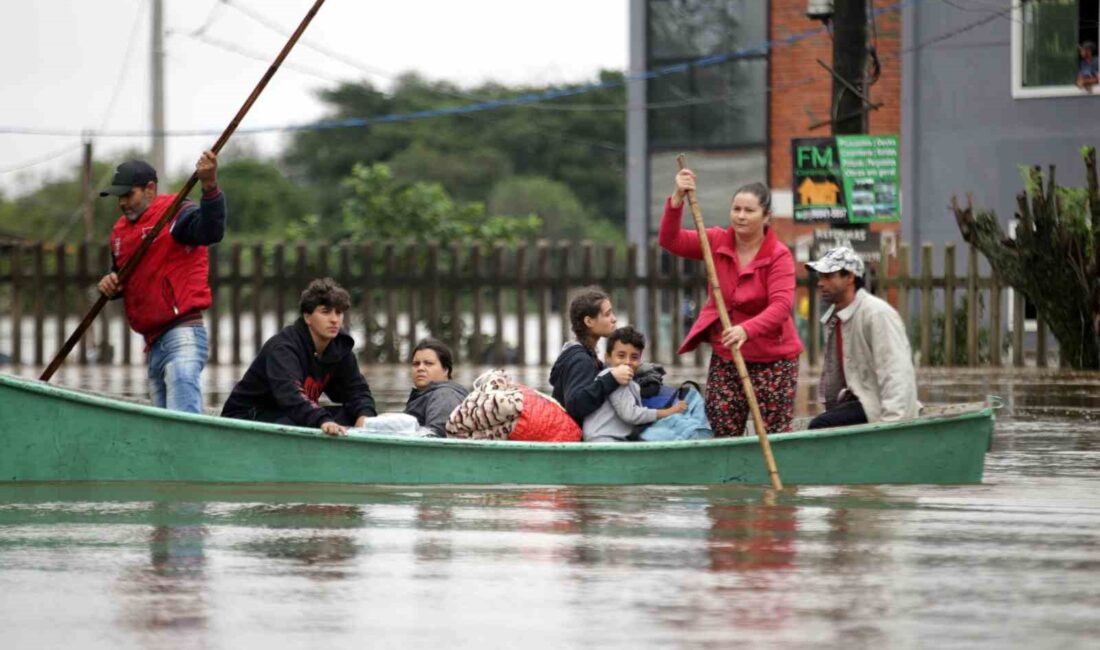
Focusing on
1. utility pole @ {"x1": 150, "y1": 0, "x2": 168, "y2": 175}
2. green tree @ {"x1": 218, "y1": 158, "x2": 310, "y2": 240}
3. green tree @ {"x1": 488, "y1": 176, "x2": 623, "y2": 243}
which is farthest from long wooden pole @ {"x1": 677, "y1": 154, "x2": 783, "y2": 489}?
green tree @ {"x1": 218, "y1": 158, "x2": 310, "y2": 240}

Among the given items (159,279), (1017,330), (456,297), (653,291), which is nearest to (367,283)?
(456,297)

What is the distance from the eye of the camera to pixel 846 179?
58.6 feet

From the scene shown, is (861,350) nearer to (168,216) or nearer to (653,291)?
(168,216)

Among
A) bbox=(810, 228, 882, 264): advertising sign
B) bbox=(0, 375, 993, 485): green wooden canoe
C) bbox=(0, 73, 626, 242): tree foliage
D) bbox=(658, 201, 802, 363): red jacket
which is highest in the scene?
bbox=(0, 73, 626, 242): tree foliage

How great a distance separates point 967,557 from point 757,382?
121 inches

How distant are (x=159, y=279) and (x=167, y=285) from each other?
2.3 inches

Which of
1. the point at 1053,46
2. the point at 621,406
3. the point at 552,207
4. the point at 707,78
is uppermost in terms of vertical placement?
the point at 707,78

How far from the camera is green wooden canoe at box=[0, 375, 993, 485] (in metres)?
10.4

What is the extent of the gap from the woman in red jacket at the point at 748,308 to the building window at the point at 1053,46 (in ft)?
51.8

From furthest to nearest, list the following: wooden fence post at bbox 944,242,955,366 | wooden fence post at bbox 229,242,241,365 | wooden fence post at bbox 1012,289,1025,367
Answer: wooden fence post at bbox 229,242,241,365
wooden fence post at bbox 944,242,955,366
wooden fence post at bbox 1012,289,1025,367

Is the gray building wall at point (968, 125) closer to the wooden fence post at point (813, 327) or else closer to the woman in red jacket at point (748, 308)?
the wooden fence post at point (813, 327)

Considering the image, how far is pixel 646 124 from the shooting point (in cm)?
3412

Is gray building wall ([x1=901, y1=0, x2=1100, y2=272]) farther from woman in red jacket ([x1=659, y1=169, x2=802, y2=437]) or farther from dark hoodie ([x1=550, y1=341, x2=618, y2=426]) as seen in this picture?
dark hoodie ([x1=550, y1=341, x2=618, y2=426])

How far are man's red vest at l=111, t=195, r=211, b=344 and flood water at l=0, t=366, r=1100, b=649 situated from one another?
3.70 feet
